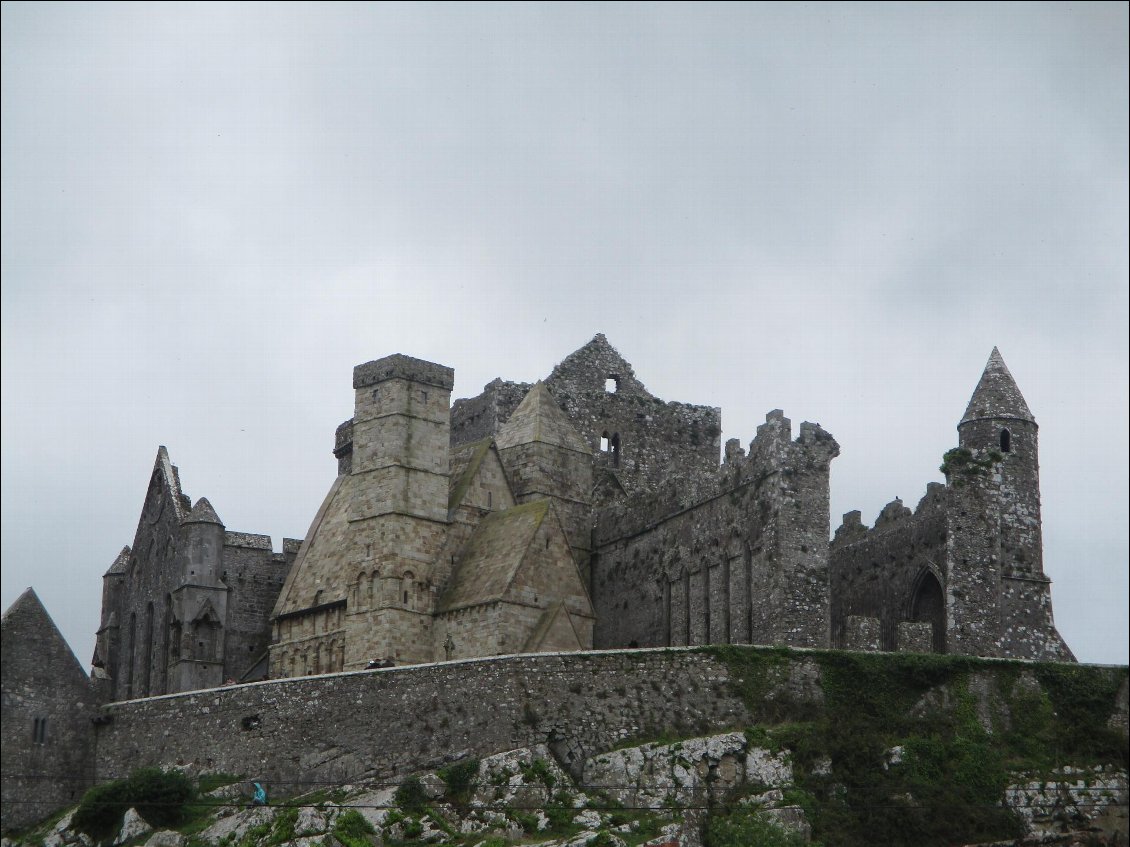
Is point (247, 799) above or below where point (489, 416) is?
below

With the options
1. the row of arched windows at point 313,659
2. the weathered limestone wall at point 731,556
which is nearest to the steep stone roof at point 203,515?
the row of arched windows at point 313,659

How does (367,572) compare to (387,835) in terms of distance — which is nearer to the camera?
(387,835)

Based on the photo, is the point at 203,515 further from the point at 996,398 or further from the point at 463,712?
the point at 996,398

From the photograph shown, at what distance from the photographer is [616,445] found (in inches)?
3371

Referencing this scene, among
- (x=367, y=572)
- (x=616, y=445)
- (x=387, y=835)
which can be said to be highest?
(x=616, y=445)

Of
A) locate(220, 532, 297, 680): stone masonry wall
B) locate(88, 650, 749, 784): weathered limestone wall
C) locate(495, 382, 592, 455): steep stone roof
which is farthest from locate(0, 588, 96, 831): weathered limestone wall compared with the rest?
locate(495, 382, 592, 455): steep stone roof

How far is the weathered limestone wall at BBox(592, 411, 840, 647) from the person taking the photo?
222ft

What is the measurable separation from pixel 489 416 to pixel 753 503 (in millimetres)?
16667

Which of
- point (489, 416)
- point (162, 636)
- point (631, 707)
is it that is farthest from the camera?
point (489, 416)

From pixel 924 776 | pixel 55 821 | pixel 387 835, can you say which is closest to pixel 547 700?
pixel 387 835

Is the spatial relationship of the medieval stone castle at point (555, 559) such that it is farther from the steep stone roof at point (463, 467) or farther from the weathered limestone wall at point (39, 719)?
the weathered limestone wall at point (39, 719)

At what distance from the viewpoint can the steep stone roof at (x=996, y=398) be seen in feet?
231

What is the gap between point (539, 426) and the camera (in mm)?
78250

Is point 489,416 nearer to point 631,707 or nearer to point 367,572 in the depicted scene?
point 367,572
